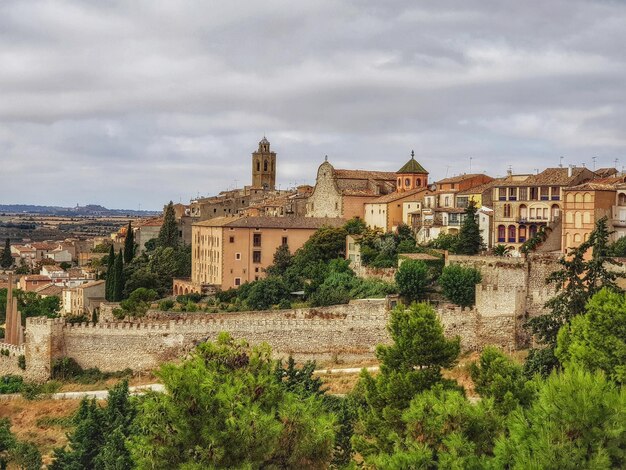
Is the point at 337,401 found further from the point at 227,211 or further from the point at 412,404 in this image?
the point at 227,211

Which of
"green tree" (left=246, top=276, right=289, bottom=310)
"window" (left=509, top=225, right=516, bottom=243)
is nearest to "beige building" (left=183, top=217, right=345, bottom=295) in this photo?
"green tree" (left=246, top=276, right=289, bottom=310)

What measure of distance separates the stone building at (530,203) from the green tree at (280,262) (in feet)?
39.3

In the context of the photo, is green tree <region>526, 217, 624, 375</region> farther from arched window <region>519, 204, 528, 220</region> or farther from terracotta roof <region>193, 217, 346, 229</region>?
terracotta roof <region>193, 217, 346, 229</region>

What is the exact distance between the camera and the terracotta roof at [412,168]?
Answer: 187 feet

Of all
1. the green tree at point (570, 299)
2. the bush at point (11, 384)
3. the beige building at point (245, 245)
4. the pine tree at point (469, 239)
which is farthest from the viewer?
the beige building at point (245, 245)

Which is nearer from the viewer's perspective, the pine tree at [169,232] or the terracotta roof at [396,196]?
the terracotta roof at [396,196]

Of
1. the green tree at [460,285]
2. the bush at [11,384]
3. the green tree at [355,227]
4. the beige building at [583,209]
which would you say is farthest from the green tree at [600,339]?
the green tree at [355,227]

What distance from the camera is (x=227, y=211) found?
242 feet

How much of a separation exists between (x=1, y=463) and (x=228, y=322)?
13175 mm

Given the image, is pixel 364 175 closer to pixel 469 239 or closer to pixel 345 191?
pixel 345 191

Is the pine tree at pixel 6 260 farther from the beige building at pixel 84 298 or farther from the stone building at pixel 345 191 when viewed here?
the stone building at pixel 345 191

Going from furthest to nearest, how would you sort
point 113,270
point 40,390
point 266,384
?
point 113,270 < point 40,390 < point 266,384

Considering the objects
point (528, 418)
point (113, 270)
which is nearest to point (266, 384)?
point (528, 418)

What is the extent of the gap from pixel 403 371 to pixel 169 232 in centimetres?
5027
